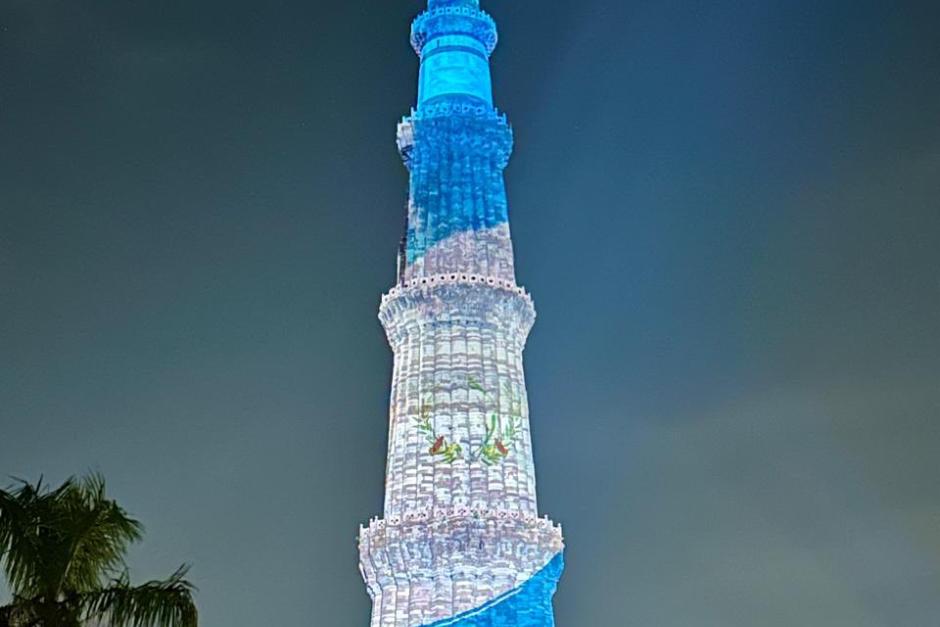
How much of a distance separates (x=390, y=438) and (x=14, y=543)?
27592 millimetres

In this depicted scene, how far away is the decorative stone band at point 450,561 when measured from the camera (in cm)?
3606

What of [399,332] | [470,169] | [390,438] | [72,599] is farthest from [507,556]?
[72,599]

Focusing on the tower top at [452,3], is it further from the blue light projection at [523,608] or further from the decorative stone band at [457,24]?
the blue light projection at [523,608]

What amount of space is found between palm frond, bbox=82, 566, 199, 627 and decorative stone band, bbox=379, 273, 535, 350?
28273mm

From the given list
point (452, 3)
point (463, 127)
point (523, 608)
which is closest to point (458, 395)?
point (523, 608)

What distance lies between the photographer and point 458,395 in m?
38.4

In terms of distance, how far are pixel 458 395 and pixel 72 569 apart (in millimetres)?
26380

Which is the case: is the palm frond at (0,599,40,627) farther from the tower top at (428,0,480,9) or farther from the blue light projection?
the tower top at (428,0,480,9)

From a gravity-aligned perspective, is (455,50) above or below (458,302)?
above

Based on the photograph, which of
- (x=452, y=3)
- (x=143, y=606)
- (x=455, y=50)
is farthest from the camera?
(x=452, y=3)

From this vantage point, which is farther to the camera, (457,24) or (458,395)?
(457,24)

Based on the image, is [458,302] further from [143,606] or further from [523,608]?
[143,606]

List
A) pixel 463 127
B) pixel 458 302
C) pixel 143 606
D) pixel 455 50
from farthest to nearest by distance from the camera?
pixel 455 50, pixel 463 127, pixel 458 302, pixel 143 606

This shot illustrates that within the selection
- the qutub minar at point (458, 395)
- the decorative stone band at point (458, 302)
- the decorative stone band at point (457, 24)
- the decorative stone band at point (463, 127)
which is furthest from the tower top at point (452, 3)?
the decorative stone band at point (458, 302)
